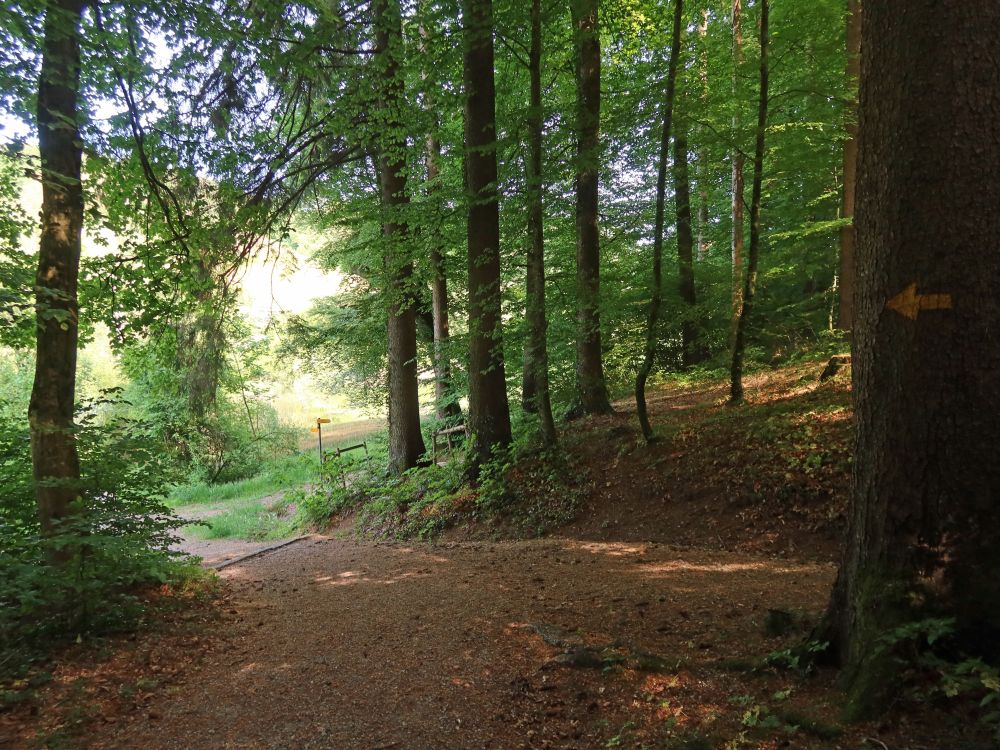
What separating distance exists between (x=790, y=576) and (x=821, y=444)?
2401 millimetres

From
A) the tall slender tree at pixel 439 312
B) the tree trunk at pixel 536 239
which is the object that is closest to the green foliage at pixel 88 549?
the tree trunk at pixel 536 239

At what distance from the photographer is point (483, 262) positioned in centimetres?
986

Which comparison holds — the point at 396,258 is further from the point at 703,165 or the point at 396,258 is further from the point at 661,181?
the point at 703,165

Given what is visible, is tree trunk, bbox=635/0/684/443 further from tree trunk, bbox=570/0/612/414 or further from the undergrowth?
the undergrowth

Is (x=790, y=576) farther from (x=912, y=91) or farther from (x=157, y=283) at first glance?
(x=157, y=283)

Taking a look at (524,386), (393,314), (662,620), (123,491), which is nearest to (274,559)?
(123,491)

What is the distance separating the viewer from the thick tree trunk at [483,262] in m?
9.61

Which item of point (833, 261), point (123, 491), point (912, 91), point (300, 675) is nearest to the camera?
point (912, 91)

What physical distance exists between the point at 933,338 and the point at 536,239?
6936mm

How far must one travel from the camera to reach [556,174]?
29.6ft

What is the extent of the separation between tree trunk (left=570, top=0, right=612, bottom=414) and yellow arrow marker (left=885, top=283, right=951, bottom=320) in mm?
6232

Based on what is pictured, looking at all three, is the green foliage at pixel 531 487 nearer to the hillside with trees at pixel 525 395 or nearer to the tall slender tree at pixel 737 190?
the hillside with trees at pixel 525 395

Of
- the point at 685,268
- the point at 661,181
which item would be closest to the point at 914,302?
the point at 661,181

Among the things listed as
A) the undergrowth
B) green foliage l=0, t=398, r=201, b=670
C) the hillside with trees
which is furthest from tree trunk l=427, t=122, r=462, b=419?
green foliage l=0, t=398, r=201, b=670
